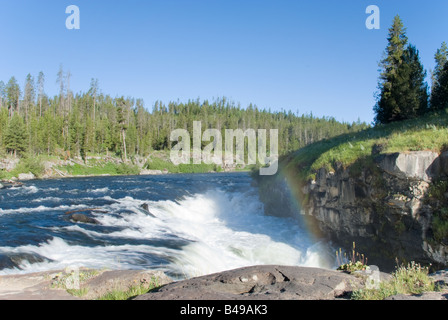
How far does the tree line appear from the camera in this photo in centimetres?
2844

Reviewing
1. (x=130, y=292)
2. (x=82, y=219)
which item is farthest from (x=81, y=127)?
(x=130, y=292)

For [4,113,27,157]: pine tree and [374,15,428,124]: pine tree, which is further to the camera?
[4,113,27,157]: pine tree

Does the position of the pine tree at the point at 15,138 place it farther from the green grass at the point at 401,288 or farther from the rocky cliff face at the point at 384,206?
the green grass at the point at 401,288

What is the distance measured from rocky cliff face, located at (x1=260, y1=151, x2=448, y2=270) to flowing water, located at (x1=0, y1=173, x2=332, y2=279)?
185 centimetres

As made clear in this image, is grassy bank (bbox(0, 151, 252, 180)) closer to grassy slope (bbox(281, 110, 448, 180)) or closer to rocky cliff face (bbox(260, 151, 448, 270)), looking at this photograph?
grassy slope (bbox(281, 110, 448, 180))

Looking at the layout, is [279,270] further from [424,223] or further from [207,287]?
[424,223]

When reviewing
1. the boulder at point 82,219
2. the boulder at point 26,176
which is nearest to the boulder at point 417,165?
the boulder at point 82,219

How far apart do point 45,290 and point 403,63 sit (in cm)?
3366

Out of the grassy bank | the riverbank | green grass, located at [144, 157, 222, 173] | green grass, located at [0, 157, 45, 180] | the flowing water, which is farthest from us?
green grass, located at [144, 157, 222, 173]

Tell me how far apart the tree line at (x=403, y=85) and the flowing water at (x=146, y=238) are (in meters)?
16.7

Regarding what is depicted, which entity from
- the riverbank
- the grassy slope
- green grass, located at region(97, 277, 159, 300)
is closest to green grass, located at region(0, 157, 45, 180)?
the riverbank
